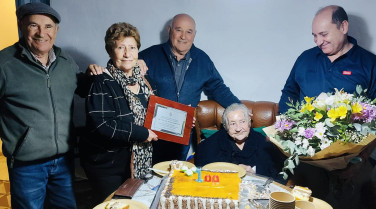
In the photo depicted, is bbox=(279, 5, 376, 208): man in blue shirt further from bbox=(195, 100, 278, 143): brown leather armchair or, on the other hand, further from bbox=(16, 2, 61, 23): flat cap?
bbox=(16, 2, 61, 23): flat cap

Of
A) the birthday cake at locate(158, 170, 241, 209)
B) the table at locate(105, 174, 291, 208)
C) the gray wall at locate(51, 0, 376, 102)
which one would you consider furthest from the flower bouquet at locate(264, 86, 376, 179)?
the gray wall at locate(51, 0, 376, 102)

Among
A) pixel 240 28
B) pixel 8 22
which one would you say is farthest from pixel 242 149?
pixel 8 22

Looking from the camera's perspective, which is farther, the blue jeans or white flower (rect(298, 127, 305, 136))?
the blue jeans

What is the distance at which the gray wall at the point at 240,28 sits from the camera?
346cm

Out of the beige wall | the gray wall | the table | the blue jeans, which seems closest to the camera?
the table

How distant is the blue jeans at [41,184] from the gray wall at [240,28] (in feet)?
6.51

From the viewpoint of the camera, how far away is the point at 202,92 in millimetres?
3795

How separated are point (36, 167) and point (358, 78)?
294 centimetres

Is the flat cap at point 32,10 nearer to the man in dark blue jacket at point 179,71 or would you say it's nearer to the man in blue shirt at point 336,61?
the man in dark blue jacket at point 179,71

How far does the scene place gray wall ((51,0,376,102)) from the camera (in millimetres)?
3455

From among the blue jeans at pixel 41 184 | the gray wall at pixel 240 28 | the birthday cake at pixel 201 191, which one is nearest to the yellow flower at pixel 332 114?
the birthday cake at pixel 201 191

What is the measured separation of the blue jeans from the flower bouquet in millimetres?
1850

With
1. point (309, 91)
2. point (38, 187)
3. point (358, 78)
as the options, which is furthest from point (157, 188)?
point (358, 78)

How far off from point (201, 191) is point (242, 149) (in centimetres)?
117
